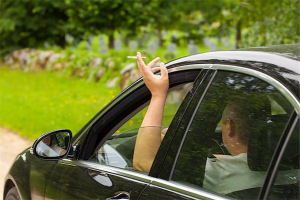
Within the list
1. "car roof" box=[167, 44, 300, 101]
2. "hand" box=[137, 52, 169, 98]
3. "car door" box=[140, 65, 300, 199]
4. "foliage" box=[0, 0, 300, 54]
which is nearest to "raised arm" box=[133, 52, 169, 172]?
"hand" box=[137, 52, 169, 98]

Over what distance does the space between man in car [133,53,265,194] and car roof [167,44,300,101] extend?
0.55 ft

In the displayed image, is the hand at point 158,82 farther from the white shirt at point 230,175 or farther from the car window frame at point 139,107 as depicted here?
the white shirt at point 230,175

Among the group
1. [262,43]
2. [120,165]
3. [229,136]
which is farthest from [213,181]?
[262,43]

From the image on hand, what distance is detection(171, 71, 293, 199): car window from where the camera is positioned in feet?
7.28

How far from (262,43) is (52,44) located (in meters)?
13.7

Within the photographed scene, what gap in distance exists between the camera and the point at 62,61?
710 inches

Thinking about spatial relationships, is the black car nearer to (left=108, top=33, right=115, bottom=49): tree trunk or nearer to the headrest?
the headrest

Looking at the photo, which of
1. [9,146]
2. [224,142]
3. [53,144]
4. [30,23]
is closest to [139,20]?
[30,23]

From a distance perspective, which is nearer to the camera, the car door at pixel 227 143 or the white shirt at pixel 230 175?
the car door at pixel 227 143

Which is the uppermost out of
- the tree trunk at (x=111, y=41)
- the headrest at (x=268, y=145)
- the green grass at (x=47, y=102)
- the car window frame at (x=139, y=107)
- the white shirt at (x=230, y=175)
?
the tree trunk at (x=111, y=41)

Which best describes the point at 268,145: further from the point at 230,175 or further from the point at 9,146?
the point at 9,146

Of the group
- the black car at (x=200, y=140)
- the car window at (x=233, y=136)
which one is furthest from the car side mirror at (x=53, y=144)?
the car window at (x=233, y=136)

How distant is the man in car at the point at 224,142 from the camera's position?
2.36 m

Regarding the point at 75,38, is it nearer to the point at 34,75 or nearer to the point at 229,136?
the point at 34,75
